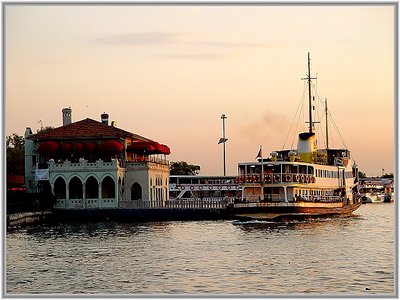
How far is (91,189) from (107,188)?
1.35 meters

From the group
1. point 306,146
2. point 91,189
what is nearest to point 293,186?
point 306,146

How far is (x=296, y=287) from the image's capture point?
2906 cm

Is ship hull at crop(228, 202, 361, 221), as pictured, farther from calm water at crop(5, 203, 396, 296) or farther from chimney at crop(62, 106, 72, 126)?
chimney at crop(62, 106, 72, 126)

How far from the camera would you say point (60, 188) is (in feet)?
246

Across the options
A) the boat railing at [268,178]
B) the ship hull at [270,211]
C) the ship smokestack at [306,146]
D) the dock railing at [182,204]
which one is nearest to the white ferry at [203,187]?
the dock railing at [182,204]

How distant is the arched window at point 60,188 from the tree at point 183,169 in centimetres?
6182

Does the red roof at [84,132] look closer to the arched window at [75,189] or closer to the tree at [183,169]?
the arched window at [75,189]

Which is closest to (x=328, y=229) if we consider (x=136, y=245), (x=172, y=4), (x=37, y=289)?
(x=136, y=245)

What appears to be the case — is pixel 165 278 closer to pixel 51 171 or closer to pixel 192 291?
pixel 192 291

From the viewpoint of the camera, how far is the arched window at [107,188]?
7531cm

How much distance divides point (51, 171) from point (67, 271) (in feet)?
134

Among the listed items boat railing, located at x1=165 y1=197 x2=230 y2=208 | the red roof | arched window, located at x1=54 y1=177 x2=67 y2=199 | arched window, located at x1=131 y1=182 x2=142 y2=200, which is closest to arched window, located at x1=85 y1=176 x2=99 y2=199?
arched window, located at x1=54 y1=177 x2=67 y2=199

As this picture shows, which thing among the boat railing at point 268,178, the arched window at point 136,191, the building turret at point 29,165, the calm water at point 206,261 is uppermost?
the building turret at point 29,165

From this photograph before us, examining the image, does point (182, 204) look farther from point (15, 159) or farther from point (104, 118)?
point (15, 159)
